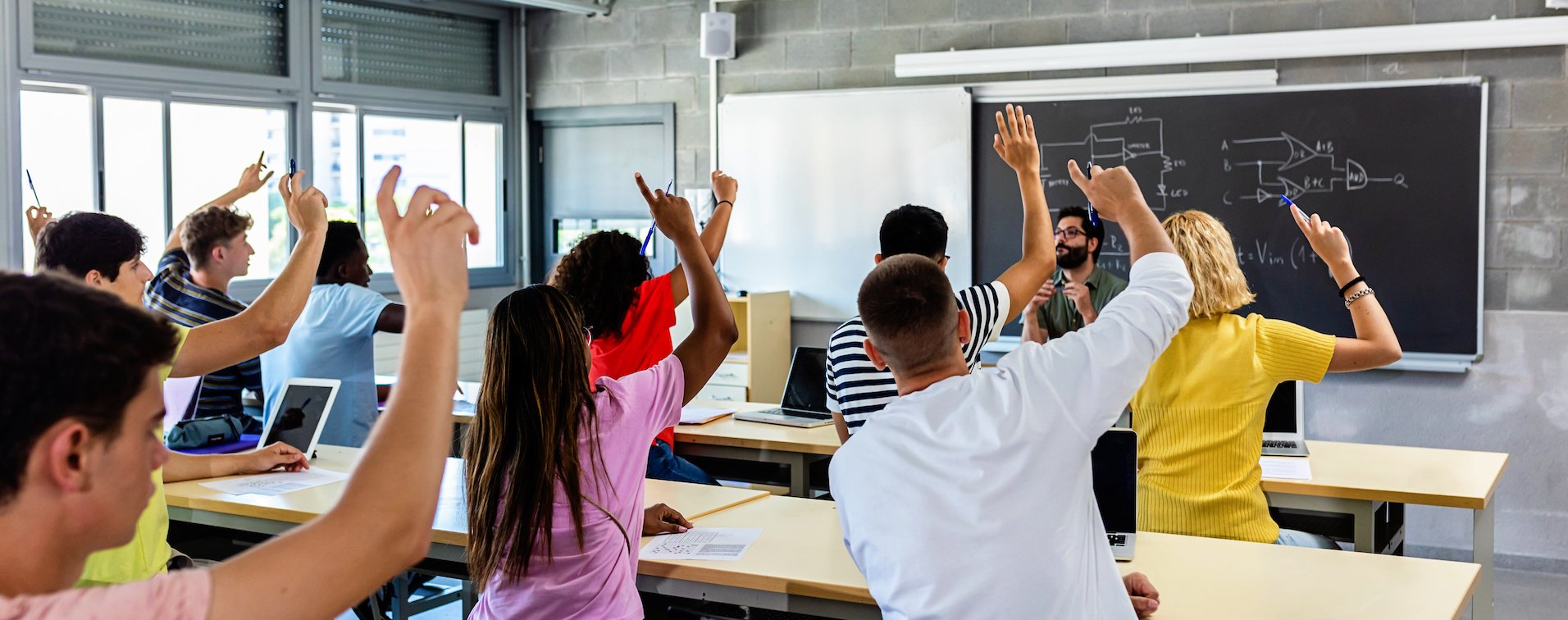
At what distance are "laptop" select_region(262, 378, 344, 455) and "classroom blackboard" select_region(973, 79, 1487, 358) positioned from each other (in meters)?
3.38

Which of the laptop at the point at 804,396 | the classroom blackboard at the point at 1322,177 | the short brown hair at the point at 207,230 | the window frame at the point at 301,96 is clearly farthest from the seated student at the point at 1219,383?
the window frame at the point at 301,96

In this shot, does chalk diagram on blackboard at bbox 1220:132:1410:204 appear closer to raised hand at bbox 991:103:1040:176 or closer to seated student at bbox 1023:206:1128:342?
seated student at bbox 1023:206:1128:342

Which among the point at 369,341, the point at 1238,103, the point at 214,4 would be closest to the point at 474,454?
the point at 369,341

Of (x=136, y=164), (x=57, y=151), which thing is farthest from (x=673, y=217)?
(x=136, y=164)

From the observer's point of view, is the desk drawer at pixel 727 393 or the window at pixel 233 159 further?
the desk drawer at pixel 727 393

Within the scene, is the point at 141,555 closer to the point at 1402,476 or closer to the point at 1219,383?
the point at 1219,383

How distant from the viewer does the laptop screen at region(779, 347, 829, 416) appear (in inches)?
170

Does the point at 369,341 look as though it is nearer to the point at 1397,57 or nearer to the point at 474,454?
the point at 474,454

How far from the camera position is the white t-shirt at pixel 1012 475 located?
5.09 feet

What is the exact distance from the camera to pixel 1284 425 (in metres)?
3.45

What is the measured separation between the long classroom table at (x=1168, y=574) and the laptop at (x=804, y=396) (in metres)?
1.38

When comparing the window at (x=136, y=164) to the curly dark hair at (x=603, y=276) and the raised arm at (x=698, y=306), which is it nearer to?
the curly dark hair at (x=603, y=276)

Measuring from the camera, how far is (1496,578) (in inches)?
189

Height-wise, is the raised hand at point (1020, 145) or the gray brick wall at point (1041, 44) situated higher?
the gray brick wall at point (1041, 44)
